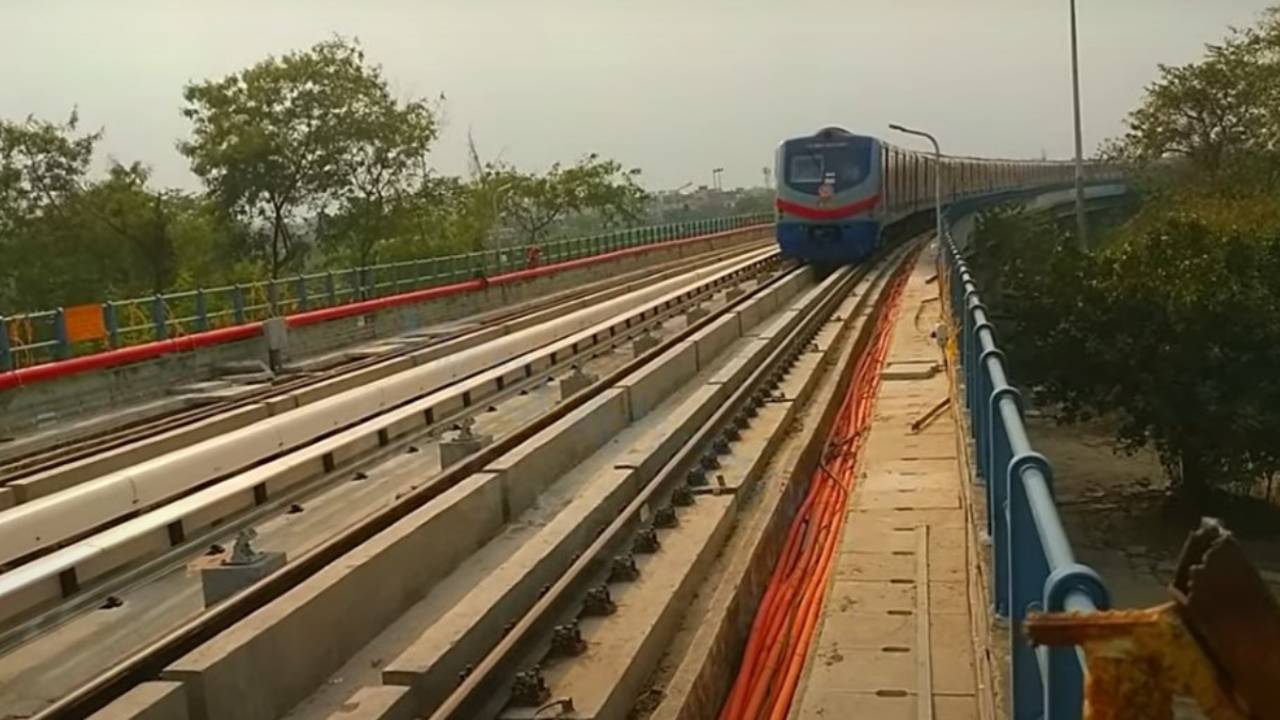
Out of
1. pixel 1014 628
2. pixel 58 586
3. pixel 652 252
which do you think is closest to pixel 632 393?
pixel 58 586

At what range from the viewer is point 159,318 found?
19.7 metres

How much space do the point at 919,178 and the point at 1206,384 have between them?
68.5ft

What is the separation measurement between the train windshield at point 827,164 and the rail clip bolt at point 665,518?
2350 cm

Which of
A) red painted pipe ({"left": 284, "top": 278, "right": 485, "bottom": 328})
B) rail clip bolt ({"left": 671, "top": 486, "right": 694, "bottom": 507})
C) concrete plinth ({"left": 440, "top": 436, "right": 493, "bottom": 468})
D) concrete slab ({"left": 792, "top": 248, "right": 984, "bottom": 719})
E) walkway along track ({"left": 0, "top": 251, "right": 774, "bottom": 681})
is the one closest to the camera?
concrete slab ({"left": 792, "top": 248, "right": 984, "bottom": 719})

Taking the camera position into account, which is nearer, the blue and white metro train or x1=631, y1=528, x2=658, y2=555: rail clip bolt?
x1=631, y1=528, x2=658, y2=555: rail clip bolt

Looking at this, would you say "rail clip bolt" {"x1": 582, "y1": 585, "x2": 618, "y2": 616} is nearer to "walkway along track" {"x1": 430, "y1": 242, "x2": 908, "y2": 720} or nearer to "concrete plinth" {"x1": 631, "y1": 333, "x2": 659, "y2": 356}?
"walkway along track" {"x1": 430, "y1": 242, "x2": 908, "y2": 720}

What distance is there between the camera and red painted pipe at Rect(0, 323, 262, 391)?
52.9ft

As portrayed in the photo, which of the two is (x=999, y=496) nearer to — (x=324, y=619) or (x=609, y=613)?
(x=609, y=613)

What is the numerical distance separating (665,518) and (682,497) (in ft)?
2.37

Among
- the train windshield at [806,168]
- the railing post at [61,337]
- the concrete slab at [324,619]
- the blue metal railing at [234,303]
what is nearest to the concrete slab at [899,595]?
the concrete slab at [324,619]

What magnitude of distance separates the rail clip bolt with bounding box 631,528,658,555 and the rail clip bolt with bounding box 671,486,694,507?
3.48ft

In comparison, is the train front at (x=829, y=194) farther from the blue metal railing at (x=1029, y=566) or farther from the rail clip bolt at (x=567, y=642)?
the rail clip bolt at (x=567, y=642)

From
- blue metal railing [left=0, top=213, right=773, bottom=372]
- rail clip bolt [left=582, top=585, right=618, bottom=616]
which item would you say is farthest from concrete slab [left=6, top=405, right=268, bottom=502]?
rail clip bolt [left=582, top=585, right=618, bottom=616]

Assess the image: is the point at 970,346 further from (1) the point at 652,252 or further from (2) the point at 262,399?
(1) the point at 652,252
